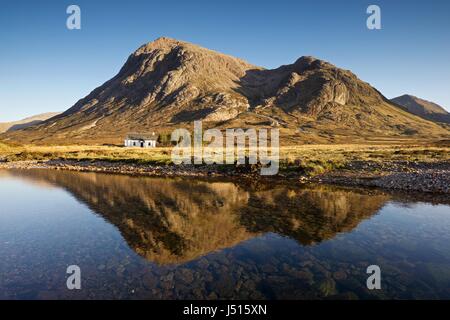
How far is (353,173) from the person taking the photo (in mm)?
48750

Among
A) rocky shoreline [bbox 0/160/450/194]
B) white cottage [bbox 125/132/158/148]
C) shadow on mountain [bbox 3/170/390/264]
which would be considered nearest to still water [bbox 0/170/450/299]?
shadow on mountain [bbox 3/170/390/264]

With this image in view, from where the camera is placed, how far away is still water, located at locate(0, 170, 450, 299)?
16.2m

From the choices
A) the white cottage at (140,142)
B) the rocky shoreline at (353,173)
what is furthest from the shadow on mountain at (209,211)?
the white cottage at (140,142)

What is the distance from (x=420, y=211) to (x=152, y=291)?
84.0 feet

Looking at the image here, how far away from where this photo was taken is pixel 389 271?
18.1 meters

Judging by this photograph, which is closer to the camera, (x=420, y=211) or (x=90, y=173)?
(x=420, y=211)

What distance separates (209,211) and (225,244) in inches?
349

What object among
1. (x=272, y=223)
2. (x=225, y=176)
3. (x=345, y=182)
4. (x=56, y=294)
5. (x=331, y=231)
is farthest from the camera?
(x=225, y=176)

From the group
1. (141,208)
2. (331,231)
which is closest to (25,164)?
(141,208)

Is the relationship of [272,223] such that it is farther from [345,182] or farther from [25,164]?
[25,164]

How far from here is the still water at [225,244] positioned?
638 inches

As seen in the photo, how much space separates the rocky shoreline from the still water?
15.8 feet

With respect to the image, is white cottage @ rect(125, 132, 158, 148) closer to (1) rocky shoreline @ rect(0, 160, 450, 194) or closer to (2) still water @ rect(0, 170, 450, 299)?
(1) rocky shoreline @ rect(0, 160, 450, 194)

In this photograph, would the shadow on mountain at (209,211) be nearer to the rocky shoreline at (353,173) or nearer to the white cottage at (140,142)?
the rocky shoreline at (353,173)
